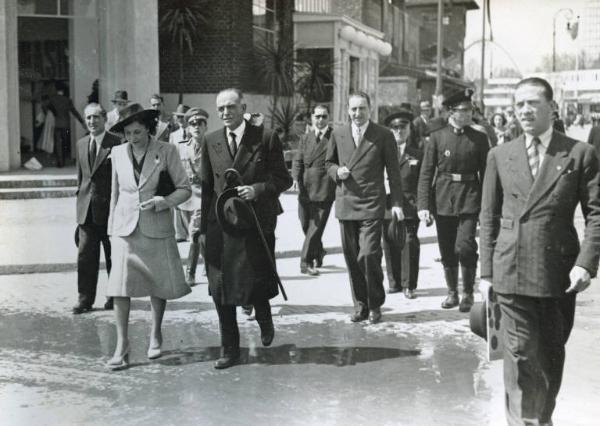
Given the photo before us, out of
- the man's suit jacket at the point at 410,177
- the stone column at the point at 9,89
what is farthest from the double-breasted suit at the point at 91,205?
the stone column at the point at 9,89

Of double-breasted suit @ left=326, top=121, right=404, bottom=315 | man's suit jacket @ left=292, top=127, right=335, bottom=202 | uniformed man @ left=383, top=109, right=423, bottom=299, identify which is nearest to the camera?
double-breasted suit @ left=326, top=121, right=404, bottom=315

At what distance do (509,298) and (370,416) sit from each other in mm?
1195

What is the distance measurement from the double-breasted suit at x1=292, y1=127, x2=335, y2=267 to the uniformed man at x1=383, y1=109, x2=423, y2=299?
4.31 feet

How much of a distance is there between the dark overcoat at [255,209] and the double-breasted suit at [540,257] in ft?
7.90

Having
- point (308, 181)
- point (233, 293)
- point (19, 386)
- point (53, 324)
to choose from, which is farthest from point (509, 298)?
point (308, 181)

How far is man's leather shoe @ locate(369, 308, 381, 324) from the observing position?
8.09 meters

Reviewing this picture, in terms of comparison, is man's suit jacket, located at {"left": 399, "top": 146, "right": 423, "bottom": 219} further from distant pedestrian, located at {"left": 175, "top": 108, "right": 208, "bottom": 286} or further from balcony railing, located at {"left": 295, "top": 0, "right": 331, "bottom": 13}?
balcony railing, located at {"left": 295, "top": 0, "right": 331, "bottom": 13}

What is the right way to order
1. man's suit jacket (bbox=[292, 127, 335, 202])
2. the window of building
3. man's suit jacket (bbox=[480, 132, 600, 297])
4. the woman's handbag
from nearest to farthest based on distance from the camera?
man's suit jacket (bbox=[480, 132, 600, 297]), the woman's handbag, man's suit jacket (bbox=[292, 127, 335, 202]), the window of building

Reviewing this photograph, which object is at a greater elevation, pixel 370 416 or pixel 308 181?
pixel 308 181

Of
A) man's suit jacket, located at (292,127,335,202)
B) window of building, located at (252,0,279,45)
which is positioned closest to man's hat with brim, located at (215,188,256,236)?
man's suit jacket, located at (292,127,335,202)

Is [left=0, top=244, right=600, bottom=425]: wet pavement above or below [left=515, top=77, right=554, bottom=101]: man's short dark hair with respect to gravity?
below

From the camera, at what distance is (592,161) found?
4539 mm

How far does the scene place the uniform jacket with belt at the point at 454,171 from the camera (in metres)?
8.62

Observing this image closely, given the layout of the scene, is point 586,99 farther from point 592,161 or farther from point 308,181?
point 592,161
